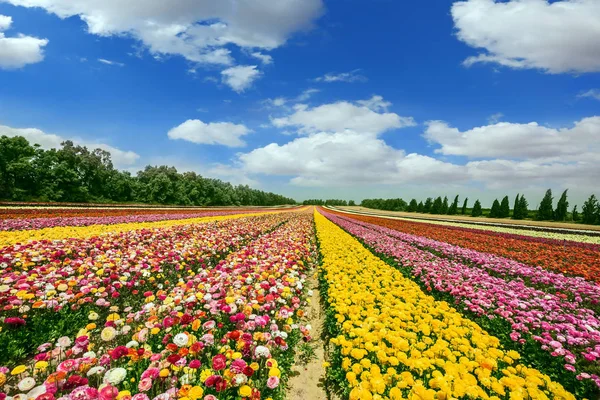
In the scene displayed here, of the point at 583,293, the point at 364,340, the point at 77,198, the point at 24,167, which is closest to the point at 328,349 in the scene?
the point at 364,340

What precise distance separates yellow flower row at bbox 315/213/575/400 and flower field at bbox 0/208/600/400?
0.7 inches

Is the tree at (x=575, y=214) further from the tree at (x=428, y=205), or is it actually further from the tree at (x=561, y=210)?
the tree at (x=428, y=205)

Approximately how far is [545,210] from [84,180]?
9763 cm

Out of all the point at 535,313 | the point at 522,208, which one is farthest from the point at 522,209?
the point at 535,313

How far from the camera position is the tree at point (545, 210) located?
62.7 m

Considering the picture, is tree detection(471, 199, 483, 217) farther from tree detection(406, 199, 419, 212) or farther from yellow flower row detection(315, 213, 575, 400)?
yellow flower row detection(315, 213, 575, 400)

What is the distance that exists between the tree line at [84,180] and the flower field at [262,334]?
45211mm

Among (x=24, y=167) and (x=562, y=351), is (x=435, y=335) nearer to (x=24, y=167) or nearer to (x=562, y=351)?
(x=562, y=351)

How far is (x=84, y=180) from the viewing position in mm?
54438

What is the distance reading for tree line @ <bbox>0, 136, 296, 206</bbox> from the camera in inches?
1594

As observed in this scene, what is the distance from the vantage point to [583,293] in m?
6.39

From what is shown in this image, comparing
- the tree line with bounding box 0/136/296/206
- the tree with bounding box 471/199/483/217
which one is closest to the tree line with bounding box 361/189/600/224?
the tree with bounding box 471/199/483/217

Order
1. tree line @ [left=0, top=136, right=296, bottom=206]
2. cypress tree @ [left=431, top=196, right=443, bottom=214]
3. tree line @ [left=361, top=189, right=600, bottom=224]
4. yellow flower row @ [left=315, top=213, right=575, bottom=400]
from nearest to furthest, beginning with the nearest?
yellow flower row @ [left=315, top=213, right=575, bottom=400] → tree line @ [left=0, top=136, right=296, bottom=206] → tree line @ [left=361, top=189, right=600, bottom=224] → cypress tree @ [left=431, top=196, right=443, bottom=214]

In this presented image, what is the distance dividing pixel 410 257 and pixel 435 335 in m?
5.32
